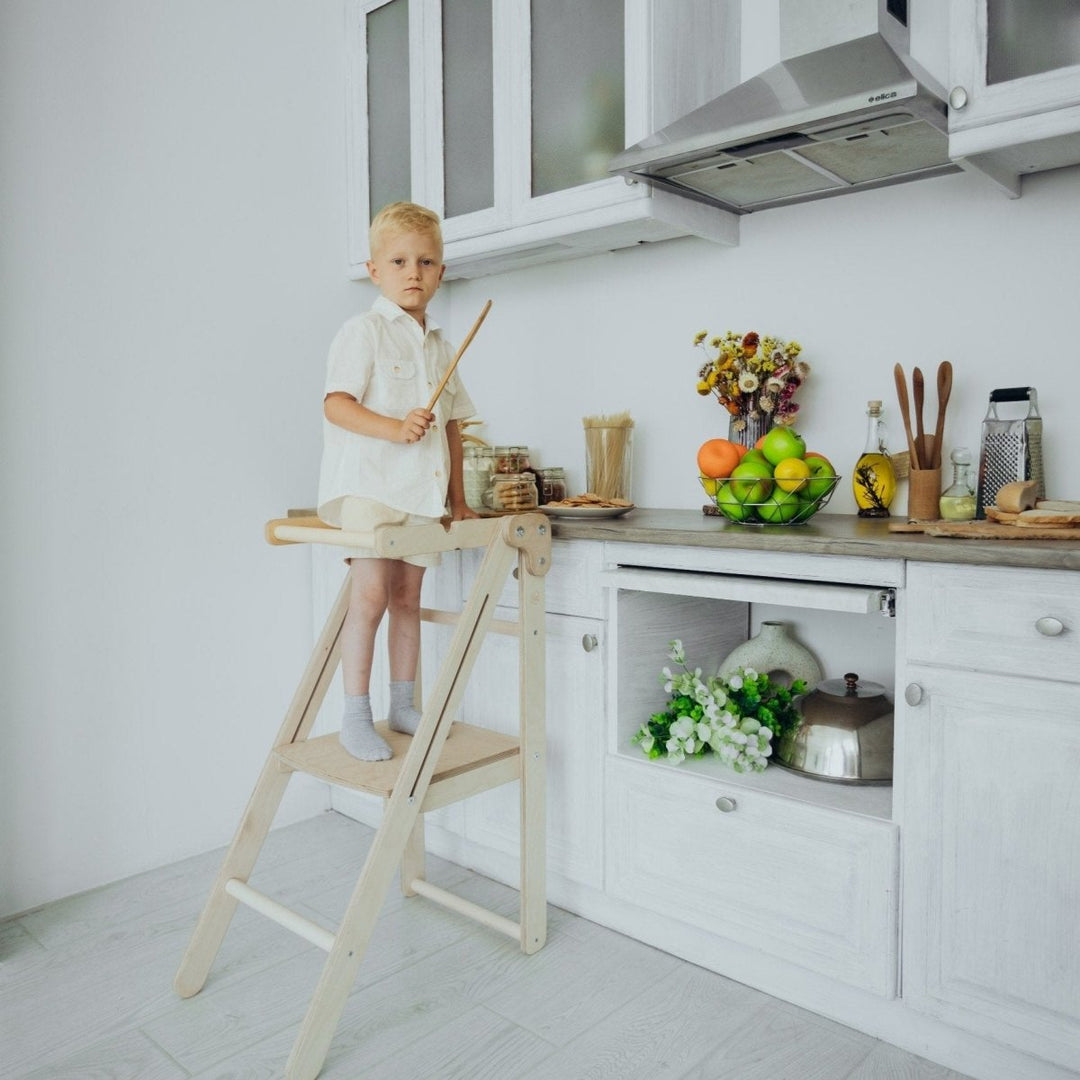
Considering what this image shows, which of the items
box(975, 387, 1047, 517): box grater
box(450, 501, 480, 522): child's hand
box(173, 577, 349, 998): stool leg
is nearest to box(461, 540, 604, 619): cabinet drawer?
box(450, 501, 480, 522): child's hand

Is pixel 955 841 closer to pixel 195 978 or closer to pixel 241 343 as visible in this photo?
pixel 195 978

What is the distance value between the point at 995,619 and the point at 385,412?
1111mm

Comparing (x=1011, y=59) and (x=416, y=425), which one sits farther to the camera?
(x=416, y=425)

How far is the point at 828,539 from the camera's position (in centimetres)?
153

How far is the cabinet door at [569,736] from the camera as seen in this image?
75.4 inches

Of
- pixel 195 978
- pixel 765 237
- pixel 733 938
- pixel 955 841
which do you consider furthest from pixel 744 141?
pixel 195 978

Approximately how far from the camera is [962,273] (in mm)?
1923

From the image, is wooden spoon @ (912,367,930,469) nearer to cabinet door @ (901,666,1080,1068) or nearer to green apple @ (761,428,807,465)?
green apple @ (761,428,807,465)

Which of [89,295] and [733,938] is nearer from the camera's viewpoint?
[733,938]

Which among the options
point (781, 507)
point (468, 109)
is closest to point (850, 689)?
point (781, 507)

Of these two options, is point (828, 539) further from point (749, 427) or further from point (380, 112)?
point (380, 112)

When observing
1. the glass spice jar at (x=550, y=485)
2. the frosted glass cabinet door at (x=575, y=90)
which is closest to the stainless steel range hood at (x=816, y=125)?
the frosted glass cabinet door at (x=575, y=90)

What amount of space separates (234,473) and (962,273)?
6.02ft

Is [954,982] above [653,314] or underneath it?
underneath
